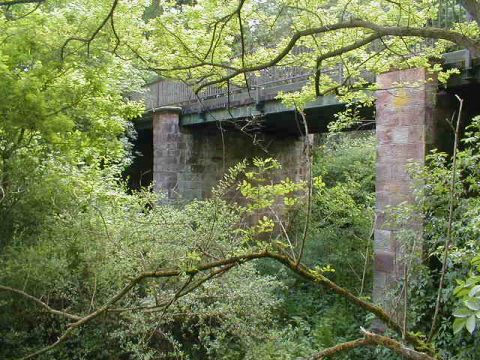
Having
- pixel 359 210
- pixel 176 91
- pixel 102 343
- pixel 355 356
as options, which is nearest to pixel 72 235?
pixel 102 343

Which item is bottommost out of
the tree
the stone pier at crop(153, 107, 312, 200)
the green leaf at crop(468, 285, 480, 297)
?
the green leaf at crop(468, 285, 480, 297)

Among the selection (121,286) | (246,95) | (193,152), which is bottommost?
(121,286)

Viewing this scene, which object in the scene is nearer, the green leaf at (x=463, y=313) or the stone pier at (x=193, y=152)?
the green leaf at (x=463, y=313)

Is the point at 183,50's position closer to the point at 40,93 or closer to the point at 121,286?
the point at 40,93

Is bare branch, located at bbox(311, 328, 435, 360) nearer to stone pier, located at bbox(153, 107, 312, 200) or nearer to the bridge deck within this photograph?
the bridge deck

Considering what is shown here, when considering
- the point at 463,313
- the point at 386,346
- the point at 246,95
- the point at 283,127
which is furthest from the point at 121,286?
the point at 283,127

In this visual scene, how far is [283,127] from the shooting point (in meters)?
12.5

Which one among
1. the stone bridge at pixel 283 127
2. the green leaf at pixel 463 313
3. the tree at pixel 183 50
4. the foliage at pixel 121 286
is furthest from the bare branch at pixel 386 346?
the foliage at pixel 121 286

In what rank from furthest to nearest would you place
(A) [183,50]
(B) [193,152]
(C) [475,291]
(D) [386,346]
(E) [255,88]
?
1. (B) [193,152]
2. (E) [255,88]
3. (A) [183,50]
4. (D) [386,346]
5. (C) [475,291]

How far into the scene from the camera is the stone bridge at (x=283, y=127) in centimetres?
700

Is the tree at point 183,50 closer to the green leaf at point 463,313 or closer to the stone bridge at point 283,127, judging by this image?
the stone bridge at point 283,127

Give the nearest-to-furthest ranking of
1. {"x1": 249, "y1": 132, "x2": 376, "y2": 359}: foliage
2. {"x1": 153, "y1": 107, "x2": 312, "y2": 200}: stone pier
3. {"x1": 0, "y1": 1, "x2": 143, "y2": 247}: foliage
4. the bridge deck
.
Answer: {"x1": 0, "y1": 1, "x2": 143, "y2": 247}: foliage → {"x1": 249, "y1": 132, "x2": 376, "y2": 359}: foliage → the bridge deck → {"x1": 153, "y1": 107, "x2": 312, "y2": 200}: stone pier

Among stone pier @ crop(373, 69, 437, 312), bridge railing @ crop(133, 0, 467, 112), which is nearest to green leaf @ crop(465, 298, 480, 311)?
bridge railing @ crop(133, 0, 467, 112)

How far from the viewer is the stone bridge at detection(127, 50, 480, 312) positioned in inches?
276
